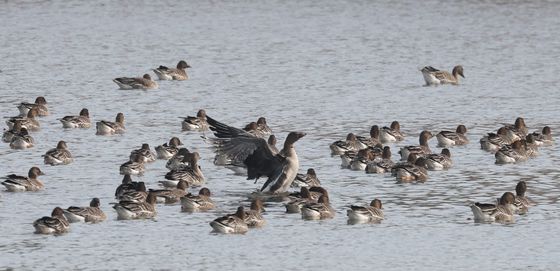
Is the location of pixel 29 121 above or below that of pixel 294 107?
below

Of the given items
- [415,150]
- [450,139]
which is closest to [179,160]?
[415,150]

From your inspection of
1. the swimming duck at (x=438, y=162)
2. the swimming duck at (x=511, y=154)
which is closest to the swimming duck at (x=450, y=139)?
the swimming duck at (x=511, y=154)

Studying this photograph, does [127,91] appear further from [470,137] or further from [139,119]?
[470,137]

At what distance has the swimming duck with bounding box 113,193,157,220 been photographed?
24562 mm

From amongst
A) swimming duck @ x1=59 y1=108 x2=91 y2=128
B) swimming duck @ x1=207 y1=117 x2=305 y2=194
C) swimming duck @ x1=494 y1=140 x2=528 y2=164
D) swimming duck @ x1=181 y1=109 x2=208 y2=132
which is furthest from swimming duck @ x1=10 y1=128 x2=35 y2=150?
swimming duck @ x1=494 y1=140 x2=528 y2=164

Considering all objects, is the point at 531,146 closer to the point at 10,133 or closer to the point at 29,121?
the point at 10,133

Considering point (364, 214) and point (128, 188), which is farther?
point (128, 188)

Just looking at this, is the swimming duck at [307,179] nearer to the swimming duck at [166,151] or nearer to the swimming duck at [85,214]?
the swimming duck at [166,151]

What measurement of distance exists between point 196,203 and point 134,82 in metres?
18.0

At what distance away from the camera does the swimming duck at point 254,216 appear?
2405 cm

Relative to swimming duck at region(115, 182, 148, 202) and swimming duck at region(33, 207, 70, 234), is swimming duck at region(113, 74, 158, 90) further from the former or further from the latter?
swimming duck at region(33, 207, 70, 234)

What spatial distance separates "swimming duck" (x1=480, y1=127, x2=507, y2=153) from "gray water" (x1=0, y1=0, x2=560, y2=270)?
70 centimetres

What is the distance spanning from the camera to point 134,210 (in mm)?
24578

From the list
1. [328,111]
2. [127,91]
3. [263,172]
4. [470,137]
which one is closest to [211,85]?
[127,91]
